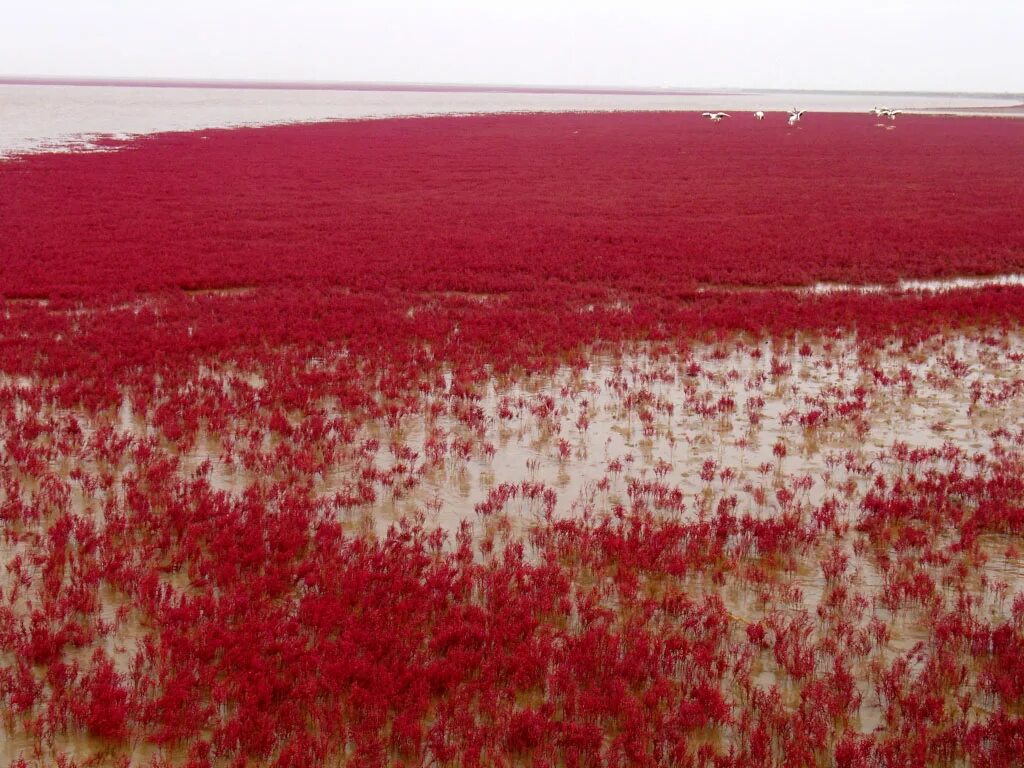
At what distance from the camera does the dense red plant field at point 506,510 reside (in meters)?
5.02

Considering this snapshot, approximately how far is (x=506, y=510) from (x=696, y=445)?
8.99 ft

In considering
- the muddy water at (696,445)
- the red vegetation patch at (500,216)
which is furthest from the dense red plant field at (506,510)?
the red vegetation patch at (500,216)

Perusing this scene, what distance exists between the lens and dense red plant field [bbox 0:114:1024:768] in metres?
5.02

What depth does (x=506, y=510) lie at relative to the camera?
7.83 meters

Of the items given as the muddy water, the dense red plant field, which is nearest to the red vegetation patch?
the dense red plant field

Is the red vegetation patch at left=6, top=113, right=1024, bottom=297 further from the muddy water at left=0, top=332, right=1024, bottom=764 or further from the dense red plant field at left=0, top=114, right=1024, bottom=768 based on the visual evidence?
the muddy water at left=0, top=332, right=1024, bottom=764

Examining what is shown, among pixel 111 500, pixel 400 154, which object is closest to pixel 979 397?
pixel 111 500

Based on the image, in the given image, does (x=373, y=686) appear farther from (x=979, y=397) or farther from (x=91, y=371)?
(x=979, y=397)

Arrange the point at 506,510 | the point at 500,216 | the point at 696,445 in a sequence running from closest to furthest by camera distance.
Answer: the point at 506,510
the point at 696,445
the point at 500,216

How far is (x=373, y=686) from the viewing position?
521 cm

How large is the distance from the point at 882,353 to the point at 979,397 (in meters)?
Result: 2.14

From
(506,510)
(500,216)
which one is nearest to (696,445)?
(506,510)

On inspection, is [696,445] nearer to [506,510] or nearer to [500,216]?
[506,510]

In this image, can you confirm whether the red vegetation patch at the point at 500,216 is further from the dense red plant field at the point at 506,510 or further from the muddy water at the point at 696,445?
the muddy water at the point at 696,445
